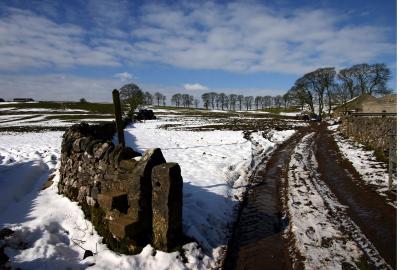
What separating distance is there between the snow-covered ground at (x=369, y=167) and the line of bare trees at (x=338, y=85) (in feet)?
170

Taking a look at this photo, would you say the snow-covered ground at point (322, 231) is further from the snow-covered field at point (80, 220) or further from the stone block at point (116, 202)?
the stone block at point (116, 202)

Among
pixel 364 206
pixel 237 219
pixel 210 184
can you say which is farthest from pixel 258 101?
pixel 237 219

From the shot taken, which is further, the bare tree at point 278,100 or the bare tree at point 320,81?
the bare tree at point 278,100

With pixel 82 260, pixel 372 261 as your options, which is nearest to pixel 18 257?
pixel 82 260

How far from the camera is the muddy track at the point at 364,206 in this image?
637 centimetres

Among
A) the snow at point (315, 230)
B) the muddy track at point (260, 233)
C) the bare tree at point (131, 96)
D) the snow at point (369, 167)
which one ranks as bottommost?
the muddy track at point (260, 233)

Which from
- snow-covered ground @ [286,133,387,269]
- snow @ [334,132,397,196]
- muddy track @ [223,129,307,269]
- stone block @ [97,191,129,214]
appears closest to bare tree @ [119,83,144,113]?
snow @ [334,132,397,196]

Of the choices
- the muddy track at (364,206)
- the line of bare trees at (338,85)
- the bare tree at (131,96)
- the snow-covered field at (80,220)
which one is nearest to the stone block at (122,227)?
the snow-covered field at (80,220)

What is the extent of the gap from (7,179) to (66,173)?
4.03m

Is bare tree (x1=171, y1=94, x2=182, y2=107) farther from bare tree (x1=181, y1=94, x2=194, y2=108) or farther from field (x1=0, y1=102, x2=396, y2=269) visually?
field (x1=0, y1=102, x2=396, y2=269)

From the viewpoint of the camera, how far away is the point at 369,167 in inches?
525

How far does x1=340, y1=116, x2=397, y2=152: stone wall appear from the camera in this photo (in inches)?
645

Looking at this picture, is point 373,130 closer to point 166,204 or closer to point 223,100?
point 166,204

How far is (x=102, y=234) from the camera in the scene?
6.66 m
